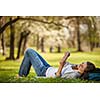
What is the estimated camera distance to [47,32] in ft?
10.6

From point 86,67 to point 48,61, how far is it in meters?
0.40

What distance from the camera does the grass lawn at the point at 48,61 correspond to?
3.14 m

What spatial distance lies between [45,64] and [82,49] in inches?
16.6

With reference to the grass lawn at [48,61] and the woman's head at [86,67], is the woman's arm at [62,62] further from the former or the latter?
the woman's head at [86,67]

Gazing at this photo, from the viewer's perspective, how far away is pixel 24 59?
320 cm

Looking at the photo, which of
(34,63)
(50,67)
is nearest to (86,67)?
(50,67)

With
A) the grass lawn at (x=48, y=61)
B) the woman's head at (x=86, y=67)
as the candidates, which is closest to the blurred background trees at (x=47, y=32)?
the grass lawn at (x=48, y=61)

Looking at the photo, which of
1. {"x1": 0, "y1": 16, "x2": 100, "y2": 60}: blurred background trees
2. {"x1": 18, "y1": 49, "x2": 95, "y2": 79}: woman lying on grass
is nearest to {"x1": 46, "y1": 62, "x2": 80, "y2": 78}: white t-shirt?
{"x1": 18, "y1": 49, "x2": 95, "y2": 79}: woman lying on grass

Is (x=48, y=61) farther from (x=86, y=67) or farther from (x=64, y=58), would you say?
(x=86, y=67)

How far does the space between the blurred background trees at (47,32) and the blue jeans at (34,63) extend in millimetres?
67

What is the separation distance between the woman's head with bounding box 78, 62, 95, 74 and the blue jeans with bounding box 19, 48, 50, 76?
341 millimetres

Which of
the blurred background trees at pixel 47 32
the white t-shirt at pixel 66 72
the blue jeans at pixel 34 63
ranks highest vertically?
the blurred background trees at pixel 47 32
